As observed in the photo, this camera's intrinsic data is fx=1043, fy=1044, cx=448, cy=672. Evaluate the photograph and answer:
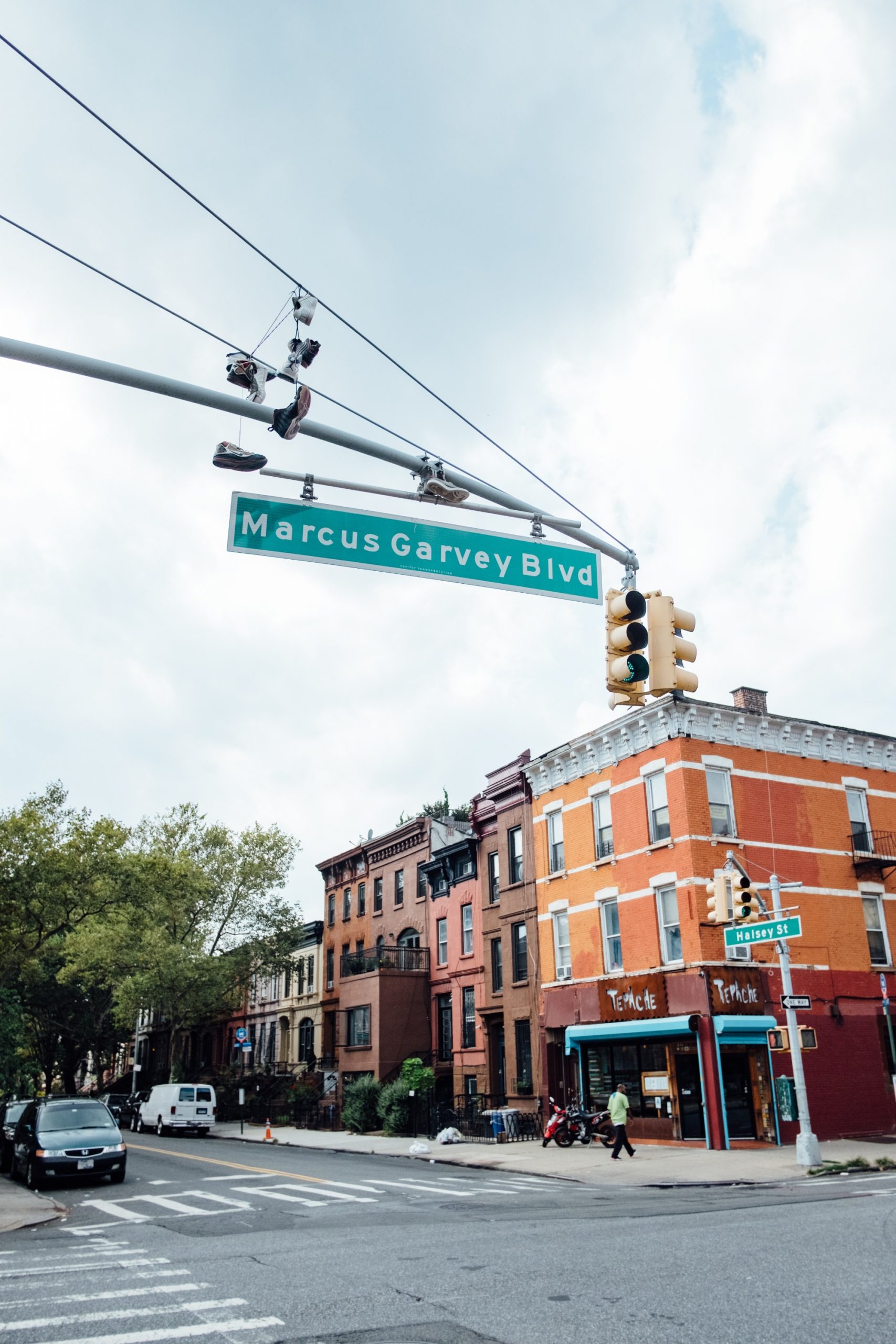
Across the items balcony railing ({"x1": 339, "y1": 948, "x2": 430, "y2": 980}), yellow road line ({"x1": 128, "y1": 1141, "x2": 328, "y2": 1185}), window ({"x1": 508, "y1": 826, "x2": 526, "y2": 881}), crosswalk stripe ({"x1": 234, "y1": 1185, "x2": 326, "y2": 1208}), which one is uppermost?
window ({"x1": 508, "y1": 826, "x2": 526, "y2": 881})

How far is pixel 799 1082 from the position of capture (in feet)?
65.9

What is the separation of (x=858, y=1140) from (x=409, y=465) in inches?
928

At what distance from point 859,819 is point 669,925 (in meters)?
7.43

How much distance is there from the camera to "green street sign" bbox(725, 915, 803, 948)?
63.4ft

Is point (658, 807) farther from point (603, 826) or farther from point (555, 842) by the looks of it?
point (555, 842)

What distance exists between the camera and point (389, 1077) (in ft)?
128

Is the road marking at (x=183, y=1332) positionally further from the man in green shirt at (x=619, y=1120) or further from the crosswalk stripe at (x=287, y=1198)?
the man in green shirt at (x=619, y=1120)

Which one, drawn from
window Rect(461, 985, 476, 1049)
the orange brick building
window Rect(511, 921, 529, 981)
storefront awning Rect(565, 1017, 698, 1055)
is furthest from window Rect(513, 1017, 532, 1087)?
window Rect(461, 985, 476, 1049)

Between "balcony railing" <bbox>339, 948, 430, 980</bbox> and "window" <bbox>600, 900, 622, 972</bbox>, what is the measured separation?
13.0 metres

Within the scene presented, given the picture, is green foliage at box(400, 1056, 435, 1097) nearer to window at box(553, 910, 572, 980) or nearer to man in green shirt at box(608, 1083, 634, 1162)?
window at box(553, 910, 572, 980)

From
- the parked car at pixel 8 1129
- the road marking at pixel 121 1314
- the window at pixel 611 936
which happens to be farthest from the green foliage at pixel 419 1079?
the road marking at pixel 121 1314

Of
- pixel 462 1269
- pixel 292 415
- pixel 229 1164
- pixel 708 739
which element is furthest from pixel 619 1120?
pixel 292 415

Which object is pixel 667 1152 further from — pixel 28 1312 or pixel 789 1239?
pixel 28 1312

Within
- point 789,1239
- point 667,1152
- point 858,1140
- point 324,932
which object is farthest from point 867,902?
point 324,932
